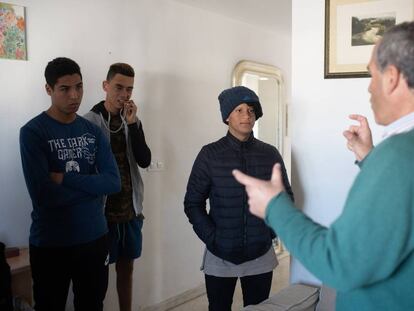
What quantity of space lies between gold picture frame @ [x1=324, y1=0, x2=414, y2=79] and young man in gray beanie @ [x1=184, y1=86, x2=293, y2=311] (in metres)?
0.42

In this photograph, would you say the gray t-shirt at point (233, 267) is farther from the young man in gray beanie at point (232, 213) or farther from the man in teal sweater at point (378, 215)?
the man in teal sweater at point (378, 215)

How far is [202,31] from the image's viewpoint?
11.2ft


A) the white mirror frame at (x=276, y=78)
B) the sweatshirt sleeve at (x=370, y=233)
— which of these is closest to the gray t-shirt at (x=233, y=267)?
the sweatshirt sleeve at (x=370, y=233)

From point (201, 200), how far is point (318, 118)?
0.68 metres

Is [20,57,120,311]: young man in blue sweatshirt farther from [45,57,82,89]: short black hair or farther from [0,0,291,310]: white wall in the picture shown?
[0,0,291,310]: white wall

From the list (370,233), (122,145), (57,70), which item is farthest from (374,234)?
(122,145)

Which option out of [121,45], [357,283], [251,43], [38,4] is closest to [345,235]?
[357,283]

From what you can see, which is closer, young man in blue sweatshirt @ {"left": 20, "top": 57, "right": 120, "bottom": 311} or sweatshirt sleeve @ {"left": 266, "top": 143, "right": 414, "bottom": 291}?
sweatshirt sleeve @ {"left": 266, "top": 143, "right": 414, "bottom": 291}

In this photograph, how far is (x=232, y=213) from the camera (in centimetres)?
185

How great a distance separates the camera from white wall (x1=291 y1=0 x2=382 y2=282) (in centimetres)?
194

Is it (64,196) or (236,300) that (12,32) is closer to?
(64,196)

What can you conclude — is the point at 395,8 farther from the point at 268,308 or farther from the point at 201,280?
the point at 201,280

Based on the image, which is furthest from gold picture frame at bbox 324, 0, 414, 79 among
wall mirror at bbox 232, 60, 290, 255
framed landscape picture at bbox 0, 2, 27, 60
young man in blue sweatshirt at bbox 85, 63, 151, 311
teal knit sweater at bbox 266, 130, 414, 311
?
wall mirror at bbox 232, 60, 290, 255

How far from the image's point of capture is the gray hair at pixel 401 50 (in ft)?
2.60
